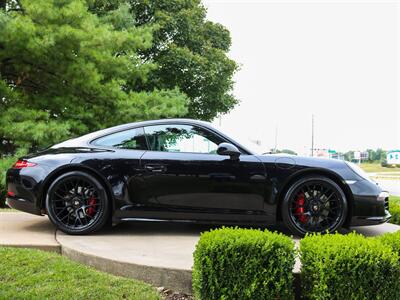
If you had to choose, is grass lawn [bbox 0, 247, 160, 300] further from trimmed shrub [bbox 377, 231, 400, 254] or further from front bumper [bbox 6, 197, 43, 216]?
trimmed shrub [bbox 377, 231, 400, 254]

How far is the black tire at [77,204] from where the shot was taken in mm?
4336

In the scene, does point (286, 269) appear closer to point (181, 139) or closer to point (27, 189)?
point (181, 139)

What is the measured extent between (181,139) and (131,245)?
4.01ft

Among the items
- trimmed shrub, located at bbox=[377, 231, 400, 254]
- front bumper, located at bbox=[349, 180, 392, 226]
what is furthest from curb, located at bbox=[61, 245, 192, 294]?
front bumper, located at bbox=[349, 180, 392, 226]

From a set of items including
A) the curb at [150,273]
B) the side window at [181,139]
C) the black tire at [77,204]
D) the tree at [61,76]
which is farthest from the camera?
the tree at [61,76]

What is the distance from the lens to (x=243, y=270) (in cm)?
281

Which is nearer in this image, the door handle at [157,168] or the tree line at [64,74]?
the door handle at [157,168]

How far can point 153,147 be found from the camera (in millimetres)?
4516

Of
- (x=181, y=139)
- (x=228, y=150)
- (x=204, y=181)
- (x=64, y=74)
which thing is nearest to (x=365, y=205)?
(x=228, y=150)

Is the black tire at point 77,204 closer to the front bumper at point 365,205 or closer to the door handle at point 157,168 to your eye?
the door handle at point 157,168

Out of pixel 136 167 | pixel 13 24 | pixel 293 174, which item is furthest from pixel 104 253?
pixel 13 24

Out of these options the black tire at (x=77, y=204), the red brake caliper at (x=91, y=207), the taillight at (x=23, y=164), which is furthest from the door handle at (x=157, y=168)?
the taillight at (x=23, y=164)

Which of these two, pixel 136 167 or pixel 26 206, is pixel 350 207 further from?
pixel 26 206

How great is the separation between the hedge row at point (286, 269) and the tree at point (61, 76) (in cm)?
701
